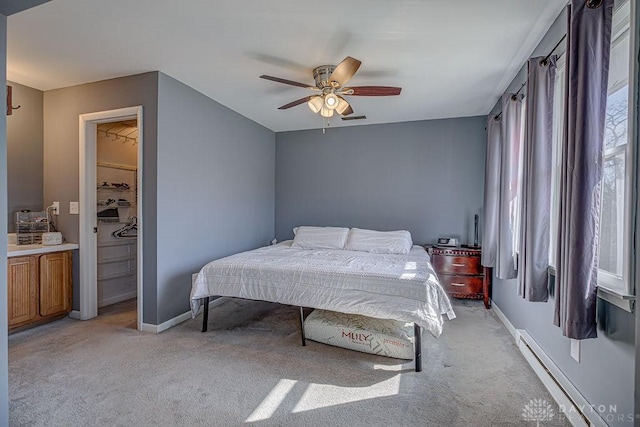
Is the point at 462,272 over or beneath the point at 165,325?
over

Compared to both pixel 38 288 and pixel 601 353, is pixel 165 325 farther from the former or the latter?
pixel 601 353

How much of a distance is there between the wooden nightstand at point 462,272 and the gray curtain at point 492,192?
31 cm

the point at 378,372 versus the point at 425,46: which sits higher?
the point at 425,46

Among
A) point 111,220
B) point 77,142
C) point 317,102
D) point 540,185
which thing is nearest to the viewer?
point 540,185

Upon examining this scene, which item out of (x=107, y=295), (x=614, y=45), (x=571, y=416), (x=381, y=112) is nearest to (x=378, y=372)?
(x=571, y=416)

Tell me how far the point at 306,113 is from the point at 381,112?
1.03 metres

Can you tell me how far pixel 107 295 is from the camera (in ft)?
13.0

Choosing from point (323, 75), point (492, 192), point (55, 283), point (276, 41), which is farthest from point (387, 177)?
point (55, 283)

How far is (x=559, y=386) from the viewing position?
194 centimetres

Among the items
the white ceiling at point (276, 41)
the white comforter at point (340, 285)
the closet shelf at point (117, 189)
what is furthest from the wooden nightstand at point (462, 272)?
the closet shelf at point (117, 189)

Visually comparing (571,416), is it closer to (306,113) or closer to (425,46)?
(425,46)

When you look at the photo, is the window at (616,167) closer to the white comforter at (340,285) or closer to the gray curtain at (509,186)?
the white comforter at (340,285)

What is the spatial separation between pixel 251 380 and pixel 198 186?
7.20 feet

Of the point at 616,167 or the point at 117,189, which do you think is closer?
the point at 616,167
